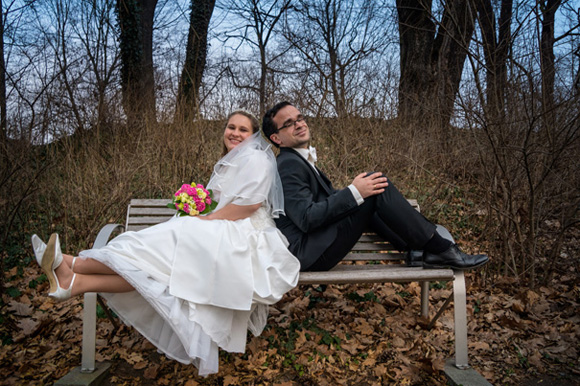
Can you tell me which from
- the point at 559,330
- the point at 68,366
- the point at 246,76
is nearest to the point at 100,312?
the point at 68,366

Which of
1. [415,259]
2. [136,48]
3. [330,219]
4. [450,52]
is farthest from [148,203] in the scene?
[450,52]

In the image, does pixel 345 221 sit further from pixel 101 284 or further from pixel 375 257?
pixel 101 284

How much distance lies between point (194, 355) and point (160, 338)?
38cm

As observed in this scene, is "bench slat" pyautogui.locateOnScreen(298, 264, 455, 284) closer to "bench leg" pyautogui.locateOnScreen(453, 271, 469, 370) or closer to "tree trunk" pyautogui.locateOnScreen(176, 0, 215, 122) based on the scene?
"bench leg" pyautogui.locateOnScreen(453, 271, 469, 370)

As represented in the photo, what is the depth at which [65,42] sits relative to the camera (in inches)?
229

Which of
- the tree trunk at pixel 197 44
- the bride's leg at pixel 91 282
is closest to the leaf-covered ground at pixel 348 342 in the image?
the bride's leg at pixel 91 282

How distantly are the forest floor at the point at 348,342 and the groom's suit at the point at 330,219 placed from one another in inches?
30.5

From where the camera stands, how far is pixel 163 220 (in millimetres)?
3670

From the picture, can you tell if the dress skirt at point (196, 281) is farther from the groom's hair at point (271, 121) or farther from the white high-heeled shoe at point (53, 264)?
the groom's hair at point (271, 121)

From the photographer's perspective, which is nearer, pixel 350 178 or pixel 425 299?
pixel 425 299

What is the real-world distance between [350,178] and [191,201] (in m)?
3.71

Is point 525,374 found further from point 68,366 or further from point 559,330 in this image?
point 68,366

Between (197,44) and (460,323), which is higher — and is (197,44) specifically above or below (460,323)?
above

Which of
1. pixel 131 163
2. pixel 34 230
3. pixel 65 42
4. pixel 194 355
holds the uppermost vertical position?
pixel 65 42
